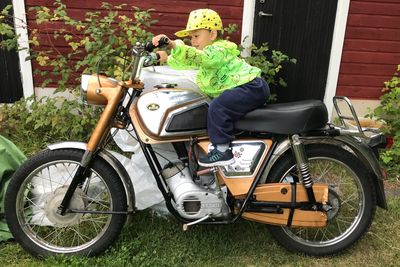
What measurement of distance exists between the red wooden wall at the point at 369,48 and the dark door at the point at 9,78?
13.2 feet

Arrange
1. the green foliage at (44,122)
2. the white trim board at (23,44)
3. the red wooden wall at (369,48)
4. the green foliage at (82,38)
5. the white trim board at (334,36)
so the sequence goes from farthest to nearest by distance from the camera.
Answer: the red wooden wall at (369,48) < the white trim board at (334,36) < the white trim board at (23,44) < the green foliage at (44,122) < the green foliage at (82,38)

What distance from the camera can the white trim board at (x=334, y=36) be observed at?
4977 mm

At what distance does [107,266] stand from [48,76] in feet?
9.81

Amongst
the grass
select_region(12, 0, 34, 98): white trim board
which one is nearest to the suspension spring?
the grass

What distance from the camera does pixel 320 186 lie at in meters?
2.82

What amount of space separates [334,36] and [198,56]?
317cm

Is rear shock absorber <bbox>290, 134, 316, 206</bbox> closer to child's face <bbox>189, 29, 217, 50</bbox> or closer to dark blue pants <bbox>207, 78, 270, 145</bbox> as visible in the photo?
dark blue pants <bbox>207, 78, 270, 145</bbox>

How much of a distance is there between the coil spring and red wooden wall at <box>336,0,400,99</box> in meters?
2.94

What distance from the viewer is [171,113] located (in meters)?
2.64

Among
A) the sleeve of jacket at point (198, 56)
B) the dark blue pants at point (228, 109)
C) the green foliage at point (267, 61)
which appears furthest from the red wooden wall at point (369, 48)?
the sleeve of jacket at point (198, 56)

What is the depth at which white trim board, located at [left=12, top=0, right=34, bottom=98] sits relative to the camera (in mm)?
4703

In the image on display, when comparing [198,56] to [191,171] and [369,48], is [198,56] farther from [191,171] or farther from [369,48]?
[369,48]

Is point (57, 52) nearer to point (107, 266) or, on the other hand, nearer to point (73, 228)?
point (73, 228)

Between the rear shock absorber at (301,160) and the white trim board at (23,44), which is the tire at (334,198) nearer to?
the rear shock absorber at (301,160)
